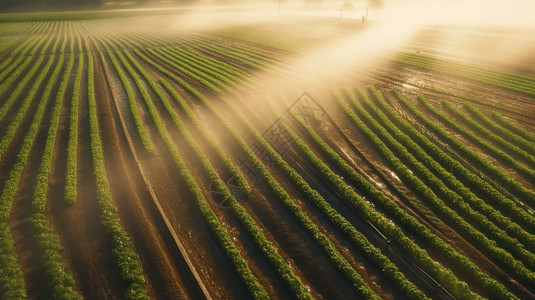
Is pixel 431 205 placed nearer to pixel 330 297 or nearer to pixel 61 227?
pixel 330 297

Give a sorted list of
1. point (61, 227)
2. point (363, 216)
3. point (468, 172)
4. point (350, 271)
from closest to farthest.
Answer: point (350, 271)
point (61, 227)
point (363, 216)
point (468, 172)

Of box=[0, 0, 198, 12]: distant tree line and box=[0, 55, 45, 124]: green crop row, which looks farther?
box=[0, 0, 198, 12]: distant tree line

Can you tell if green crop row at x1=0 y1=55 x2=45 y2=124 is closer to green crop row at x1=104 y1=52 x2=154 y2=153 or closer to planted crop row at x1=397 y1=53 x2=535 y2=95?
green crop row at x1=104 y1=52 x2=154 y2=153

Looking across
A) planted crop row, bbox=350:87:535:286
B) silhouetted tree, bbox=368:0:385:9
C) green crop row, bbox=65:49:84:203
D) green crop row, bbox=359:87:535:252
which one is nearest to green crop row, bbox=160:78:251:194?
green crop row, bbox=65:49:84:203

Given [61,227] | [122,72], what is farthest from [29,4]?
[61,227]

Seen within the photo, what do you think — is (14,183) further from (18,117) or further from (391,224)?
(391,224)

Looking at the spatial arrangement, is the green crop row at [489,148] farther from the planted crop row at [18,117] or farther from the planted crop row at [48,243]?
the planted crop row at [18,117]
